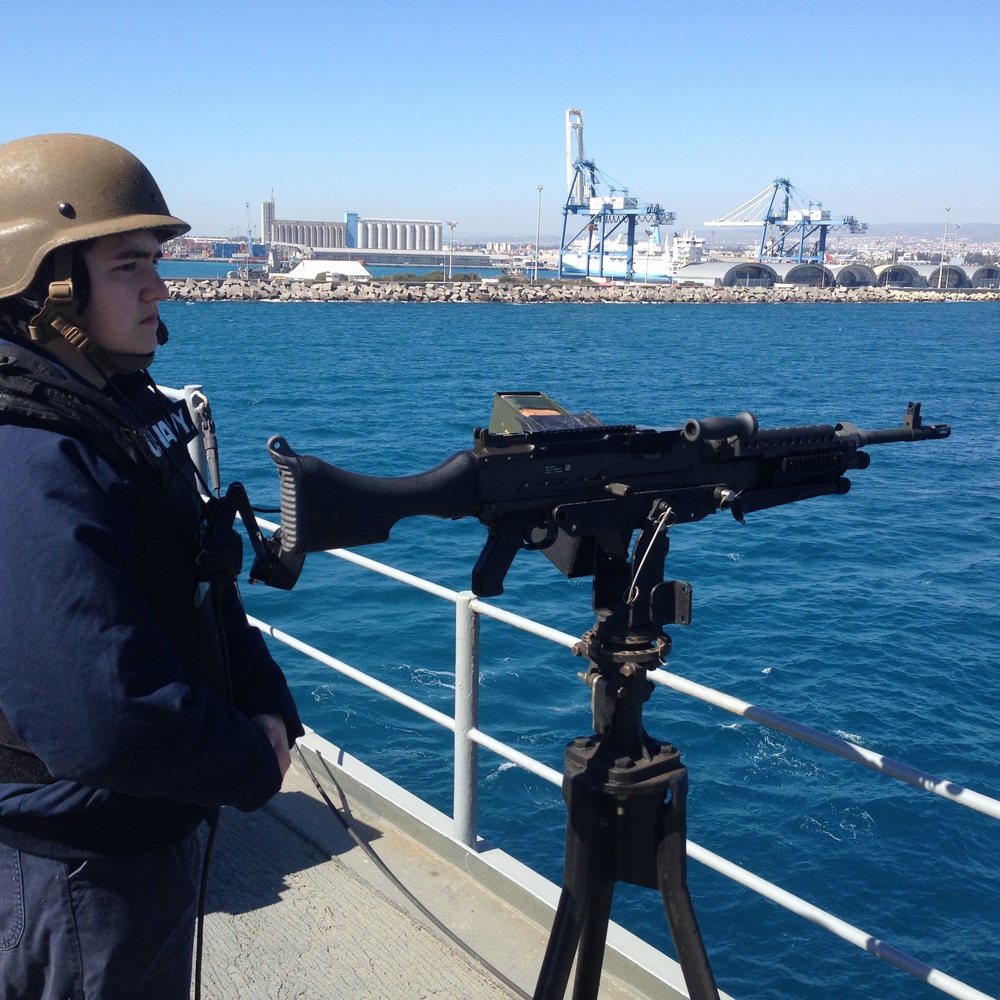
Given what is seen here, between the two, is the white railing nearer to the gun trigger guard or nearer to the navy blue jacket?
the gun trigger guard

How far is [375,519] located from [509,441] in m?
0.35

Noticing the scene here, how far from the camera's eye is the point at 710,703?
292 cm

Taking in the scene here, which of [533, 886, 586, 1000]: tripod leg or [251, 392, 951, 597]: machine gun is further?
[533, 886, 586, 1000]: tripod leg

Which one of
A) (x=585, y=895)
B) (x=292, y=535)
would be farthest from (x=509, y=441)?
(x=585, y=895)

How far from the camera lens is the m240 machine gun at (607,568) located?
2.12m

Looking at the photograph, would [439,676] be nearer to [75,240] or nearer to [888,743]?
[888,743]

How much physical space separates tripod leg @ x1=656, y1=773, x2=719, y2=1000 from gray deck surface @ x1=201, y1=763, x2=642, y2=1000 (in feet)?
2.57

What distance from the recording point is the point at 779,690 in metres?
11.5

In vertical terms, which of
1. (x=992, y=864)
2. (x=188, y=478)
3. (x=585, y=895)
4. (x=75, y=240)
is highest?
(x=75, y=240)

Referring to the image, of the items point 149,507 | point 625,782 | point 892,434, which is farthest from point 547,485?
point 892,434

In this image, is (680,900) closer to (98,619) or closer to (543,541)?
(543,541)

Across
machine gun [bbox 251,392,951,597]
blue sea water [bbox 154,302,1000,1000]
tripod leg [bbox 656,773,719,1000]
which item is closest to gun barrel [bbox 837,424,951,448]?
machine gun [bbox 251,392,951,597]

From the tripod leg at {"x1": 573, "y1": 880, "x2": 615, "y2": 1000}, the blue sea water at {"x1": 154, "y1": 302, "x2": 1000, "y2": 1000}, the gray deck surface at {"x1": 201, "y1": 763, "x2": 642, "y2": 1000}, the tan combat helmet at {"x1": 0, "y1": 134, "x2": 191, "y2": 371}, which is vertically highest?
the tan combat helmet at {"x1": 0, "y1": 134, "x2": 191, "y2": 371}

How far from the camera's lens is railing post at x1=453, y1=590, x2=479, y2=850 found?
10.9 feet
